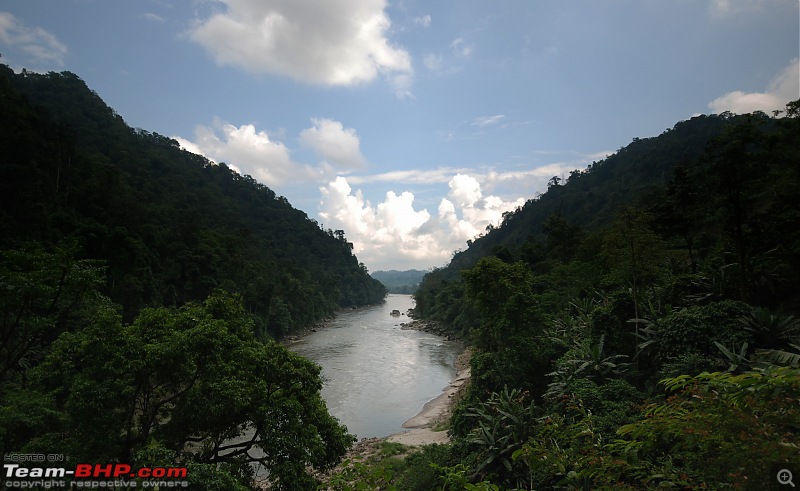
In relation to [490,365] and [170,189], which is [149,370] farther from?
[170,189]

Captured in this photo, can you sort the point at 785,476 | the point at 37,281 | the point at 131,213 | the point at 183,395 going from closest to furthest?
the point at 785,476 < the point at 183,395 < the point at 37,281 < the point at 131,213

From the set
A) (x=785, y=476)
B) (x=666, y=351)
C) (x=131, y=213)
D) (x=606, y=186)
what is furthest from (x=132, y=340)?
(x=606, y=186)

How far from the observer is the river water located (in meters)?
23.7

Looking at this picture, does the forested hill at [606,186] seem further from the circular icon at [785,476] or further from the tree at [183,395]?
the circular icon at [785,476]

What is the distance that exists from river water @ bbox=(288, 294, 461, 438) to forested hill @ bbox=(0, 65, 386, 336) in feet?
33.2

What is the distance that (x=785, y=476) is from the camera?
2557 millimetres

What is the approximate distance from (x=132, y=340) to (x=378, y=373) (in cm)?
2464

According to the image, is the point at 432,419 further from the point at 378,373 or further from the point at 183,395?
the point at 183,395

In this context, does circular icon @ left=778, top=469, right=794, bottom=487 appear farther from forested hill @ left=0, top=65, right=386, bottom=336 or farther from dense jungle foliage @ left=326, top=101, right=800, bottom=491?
forested hill @ left=0, top=65, right=386, bottom=336

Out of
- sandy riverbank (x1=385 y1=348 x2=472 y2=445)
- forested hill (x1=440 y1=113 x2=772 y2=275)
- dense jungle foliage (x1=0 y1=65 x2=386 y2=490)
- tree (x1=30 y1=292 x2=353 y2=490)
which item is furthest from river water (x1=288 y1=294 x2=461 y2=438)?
forested hill (x1=440 y1=113 x2=772 y2=275)

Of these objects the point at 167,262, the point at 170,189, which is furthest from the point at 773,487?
the point at 170,189

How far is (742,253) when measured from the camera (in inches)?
527

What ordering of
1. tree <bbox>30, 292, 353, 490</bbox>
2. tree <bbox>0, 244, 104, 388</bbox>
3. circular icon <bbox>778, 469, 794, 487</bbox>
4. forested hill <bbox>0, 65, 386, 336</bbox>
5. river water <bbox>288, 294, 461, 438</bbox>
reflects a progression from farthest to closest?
forested hill <bbox>0, 65, 386, 336</bbox> < river water <bbox>288, 294, 461, 438</bbox> < tree <bbox>0, 244, 104, 388</bbox> < tree <bbox>30, 292, 353, 490</bbox> < circular icon <bbox>778, 469, 794, 487</bbox>

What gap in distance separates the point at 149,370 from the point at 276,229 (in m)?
98.9
